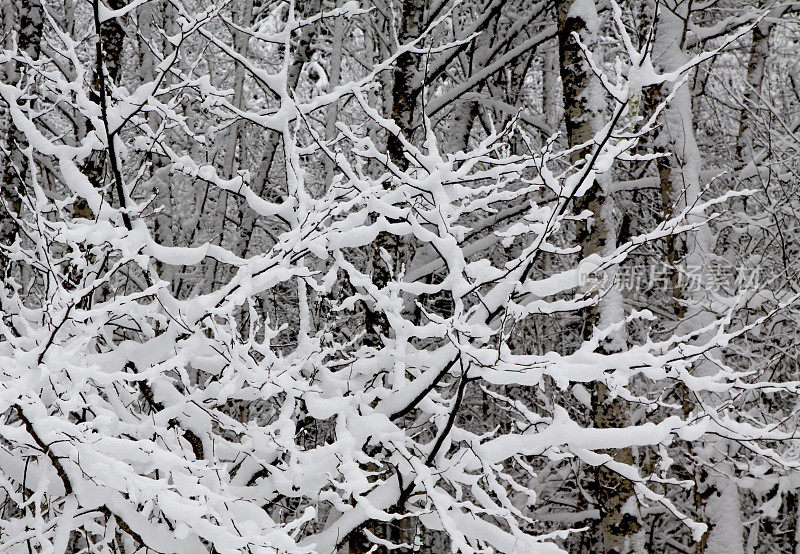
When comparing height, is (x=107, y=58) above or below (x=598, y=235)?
above

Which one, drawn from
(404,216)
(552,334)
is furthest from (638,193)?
(404,216)

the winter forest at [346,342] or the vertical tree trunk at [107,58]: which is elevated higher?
the vertical tree trunk at [107,58]

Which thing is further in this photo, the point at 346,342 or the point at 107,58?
the point at 107,58

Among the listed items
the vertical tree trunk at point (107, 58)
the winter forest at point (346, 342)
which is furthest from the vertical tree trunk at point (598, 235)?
the vertical tree trunk at point (107, 58)

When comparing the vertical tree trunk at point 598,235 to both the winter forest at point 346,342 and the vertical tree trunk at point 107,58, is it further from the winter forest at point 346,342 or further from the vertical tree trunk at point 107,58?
the vertical tree trunk at point 107,58

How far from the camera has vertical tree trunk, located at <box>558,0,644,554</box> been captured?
4215 millimetres

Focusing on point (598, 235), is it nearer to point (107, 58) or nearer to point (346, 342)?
point (346, 342)

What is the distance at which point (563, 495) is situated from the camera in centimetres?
921

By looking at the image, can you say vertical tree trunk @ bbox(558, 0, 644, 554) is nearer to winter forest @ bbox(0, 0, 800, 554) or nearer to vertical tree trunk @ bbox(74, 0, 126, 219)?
winter forest @ bbox(0, 0, 800, 554)

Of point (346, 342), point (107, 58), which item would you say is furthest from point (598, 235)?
point (107, 58)

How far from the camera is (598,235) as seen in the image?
14.0ft

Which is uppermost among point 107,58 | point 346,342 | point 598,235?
point 107,58

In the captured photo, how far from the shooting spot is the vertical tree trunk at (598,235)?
421 centimetres

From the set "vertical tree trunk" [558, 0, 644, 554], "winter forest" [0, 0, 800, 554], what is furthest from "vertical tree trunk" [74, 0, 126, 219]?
"vertical tree trunk" [558, 0, 644, 554]
